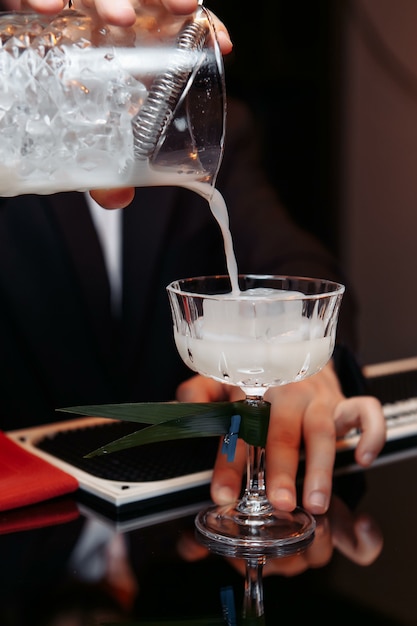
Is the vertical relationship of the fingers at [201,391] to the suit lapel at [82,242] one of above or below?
below

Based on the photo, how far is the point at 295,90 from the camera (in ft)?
8.80

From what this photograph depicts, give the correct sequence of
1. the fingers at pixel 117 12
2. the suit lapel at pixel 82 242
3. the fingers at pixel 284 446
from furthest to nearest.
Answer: the suit lapel at pixel 82 242 → the fingers at pixel 284 446 → the fingers at pixel 117 12

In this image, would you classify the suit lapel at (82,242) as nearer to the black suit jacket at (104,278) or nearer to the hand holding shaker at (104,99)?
the black suit jacket at (104,278)

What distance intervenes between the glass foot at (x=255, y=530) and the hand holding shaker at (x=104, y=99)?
1.13 feet

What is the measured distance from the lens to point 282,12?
2.57m

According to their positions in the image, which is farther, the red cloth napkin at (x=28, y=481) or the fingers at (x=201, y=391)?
the fingers at (x=201, y=391)

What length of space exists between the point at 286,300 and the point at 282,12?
1875 mm

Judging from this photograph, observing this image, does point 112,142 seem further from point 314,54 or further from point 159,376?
point 314,54

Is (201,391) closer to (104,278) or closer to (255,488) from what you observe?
(255,488)

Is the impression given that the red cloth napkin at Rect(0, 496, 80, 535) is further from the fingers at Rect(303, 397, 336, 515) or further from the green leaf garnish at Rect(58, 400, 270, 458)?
the fingers at Rect(303, 397, 336, 515)

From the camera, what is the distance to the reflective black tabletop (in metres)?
0.76

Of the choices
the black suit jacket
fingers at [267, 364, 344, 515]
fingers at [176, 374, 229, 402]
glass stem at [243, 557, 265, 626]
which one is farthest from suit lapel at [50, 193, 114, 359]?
glass stem at [243, 557, 265, 626]

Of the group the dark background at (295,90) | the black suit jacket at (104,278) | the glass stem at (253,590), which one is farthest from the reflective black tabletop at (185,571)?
the dark background at (295,90)

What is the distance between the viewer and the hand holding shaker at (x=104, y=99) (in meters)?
0.89
